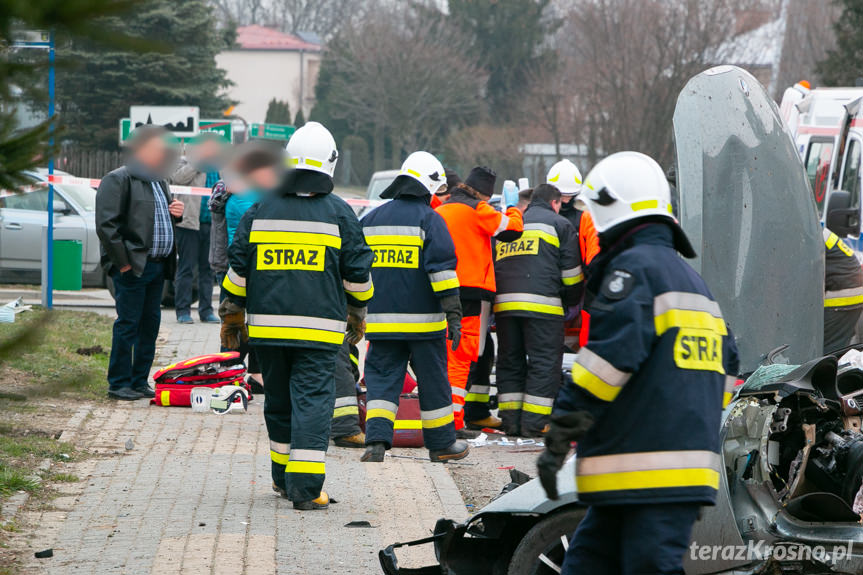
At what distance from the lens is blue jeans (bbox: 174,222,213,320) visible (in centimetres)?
1372

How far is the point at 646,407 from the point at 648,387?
61mm

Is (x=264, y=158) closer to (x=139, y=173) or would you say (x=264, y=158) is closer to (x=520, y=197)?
(x=139, y=173)

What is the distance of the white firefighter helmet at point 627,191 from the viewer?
12.0ft

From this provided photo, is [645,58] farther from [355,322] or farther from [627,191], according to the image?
[627,191]

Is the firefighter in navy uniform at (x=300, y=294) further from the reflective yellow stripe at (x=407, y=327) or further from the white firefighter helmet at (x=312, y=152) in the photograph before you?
the reflective yellow stripe at (x=407, y=327)

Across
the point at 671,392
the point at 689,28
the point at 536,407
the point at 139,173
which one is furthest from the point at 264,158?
the point at 689,28

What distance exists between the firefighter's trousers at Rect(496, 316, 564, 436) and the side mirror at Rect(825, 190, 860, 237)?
342cm

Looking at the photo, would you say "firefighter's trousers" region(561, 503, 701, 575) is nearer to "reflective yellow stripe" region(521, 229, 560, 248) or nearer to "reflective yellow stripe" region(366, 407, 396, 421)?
"reflective yellow stripe" region(366, 407, 396, 421)

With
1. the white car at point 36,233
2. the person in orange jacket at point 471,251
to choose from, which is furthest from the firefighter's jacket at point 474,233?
the white car at point 36,233

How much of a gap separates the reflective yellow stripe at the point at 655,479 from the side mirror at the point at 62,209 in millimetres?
14569

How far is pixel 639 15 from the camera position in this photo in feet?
121

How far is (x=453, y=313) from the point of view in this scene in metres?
7.38

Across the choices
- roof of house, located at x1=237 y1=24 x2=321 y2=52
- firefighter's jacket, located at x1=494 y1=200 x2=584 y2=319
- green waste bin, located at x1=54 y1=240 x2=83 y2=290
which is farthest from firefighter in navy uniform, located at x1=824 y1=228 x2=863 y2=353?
roof of house, located at x1=237 y1=24 x2=321 y2=52

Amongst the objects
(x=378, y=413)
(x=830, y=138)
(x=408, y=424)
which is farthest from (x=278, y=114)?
(x=378, y=413)
